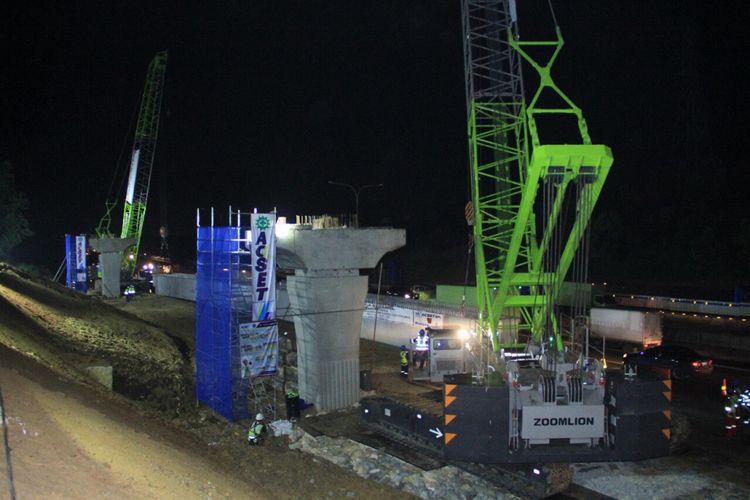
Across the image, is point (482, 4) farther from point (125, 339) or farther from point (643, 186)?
point (643, 186)

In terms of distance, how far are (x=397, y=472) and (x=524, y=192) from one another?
7.48m

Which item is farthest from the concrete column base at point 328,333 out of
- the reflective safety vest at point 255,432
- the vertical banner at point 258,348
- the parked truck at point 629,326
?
the parked truck at point 629,326

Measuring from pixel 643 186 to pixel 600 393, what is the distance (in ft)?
181

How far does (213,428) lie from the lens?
698 inches

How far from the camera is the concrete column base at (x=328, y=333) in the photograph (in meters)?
20.8

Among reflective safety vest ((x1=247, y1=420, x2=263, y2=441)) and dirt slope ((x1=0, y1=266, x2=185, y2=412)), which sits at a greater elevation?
dirt slope ((x1=0, y1=266, x2=185, y2=412))

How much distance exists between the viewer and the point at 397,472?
14.3 m

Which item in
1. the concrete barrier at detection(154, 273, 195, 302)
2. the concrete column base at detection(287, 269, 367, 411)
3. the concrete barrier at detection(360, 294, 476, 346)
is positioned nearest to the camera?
the concrete column base at detection(287, 269, 367, 411)

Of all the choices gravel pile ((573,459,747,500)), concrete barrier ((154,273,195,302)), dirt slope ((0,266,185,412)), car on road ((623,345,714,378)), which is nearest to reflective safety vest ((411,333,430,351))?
car on road ((623,345,714,378))

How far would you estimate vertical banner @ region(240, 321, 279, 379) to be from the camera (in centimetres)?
1861

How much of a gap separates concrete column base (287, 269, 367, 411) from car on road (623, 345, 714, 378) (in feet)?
34.6

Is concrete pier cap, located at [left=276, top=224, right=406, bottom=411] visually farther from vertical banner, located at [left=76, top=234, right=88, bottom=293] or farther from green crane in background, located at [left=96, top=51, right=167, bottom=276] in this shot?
→ green crane in background, located at [left=96, top=51, right=167, bottom=276]

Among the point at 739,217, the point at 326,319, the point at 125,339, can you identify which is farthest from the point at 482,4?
the point at 739,217

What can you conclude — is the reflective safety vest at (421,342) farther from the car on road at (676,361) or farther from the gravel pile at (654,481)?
the gravel pile at (654,481)
